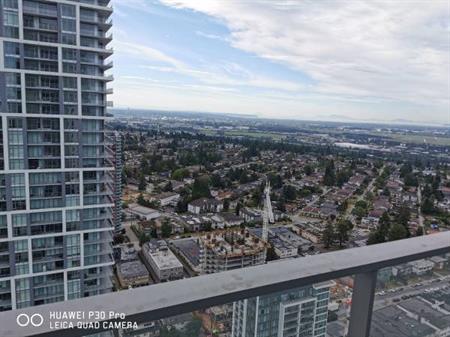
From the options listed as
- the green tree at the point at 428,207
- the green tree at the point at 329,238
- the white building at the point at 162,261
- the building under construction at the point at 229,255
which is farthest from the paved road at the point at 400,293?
the green tree at the point at 428,207

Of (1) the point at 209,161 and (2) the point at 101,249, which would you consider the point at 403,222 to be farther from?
(1) the point at 209,161

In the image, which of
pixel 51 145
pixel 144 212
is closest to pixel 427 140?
pixel 144 212

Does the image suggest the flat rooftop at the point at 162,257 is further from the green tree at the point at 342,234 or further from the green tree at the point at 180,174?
the green tree at the point at 180,174

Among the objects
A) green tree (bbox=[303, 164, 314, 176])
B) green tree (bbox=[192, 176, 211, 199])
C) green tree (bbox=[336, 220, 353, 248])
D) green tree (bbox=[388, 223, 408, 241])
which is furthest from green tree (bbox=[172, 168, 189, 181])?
green tree (bbox=[388, 223, 408, 241])

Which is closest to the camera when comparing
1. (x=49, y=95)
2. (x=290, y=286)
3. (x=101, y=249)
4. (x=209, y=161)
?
(x=290, y=286)

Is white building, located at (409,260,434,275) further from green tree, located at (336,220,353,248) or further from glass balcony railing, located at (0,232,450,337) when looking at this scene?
green tree, located at (336,220,353,248)

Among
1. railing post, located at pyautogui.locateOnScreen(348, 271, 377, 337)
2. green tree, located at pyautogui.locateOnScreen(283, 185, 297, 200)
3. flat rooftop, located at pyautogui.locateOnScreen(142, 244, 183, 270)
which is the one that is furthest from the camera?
green tree, located at pyautogui.locateOnScreen(283, 185, 297, 200)

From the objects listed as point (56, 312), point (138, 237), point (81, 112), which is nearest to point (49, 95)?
point (81, 112)
